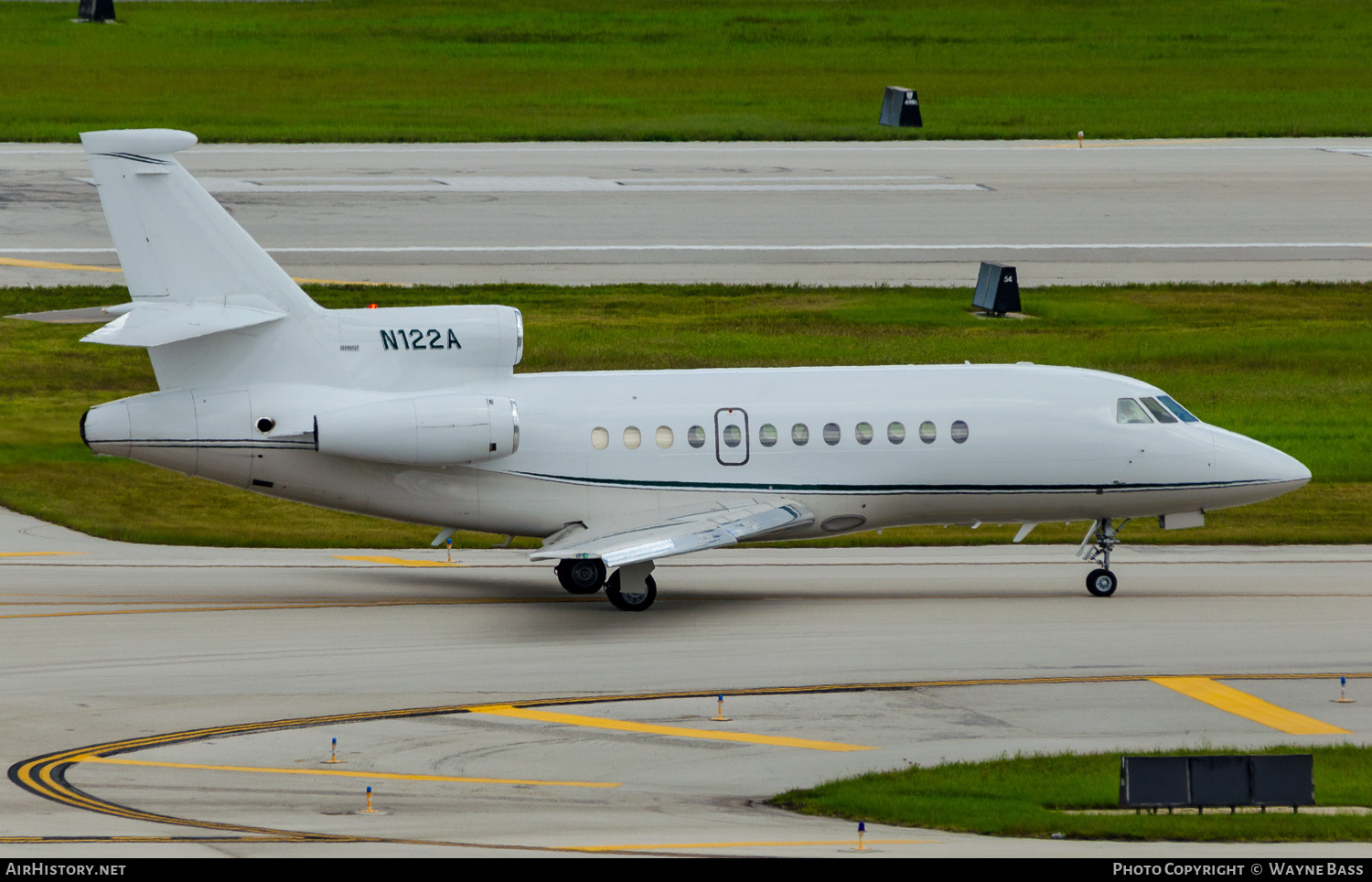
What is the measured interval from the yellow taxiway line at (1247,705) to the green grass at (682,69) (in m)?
47.8

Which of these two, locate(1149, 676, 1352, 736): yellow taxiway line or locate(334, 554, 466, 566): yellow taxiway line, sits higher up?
locate(334, 554, 466, 566): yellow taxiway line

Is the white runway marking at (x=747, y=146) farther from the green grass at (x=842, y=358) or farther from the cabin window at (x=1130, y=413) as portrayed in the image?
the cabin window at (x=1130, y=413)

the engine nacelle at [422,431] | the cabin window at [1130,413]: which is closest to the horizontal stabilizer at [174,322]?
the engine nacelle at [422,431]

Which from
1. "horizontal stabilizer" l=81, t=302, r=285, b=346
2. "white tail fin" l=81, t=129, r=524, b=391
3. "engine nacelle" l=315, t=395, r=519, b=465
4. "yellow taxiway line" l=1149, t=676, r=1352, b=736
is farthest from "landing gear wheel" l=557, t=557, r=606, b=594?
"yellow taxiway line" l=1149, t=676, r=1352, b=736

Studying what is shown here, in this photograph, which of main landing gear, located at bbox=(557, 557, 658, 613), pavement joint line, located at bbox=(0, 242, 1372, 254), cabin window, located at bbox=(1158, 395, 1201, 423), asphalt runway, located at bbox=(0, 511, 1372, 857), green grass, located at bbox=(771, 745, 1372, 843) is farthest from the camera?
pavement joint line, located at bbox=(0, 242, 1372, 254)

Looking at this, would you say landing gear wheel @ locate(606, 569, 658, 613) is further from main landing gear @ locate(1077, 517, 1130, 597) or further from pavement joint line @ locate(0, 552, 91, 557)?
pavement joint line @ locate(0, 552, 91, 557)

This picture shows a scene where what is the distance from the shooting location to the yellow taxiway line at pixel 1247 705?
19750 millimetres

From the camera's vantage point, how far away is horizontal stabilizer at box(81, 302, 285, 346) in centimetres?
2430

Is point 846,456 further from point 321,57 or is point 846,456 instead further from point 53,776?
point 321,57

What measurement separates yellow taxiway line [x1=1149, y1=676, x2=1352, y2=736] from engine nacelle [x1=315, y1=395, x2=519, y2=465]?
9652 mm

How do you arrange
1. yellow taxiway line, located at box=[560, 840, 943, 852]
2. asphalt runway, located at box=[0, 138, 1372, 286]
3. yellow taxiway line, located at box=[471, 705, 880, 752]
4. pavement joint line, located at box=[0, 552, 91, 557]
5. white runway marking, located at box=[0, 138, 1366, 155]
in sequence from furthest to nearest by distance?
1. white runway marking, located at box=[0, 138, 1366, 155]
2. asphalt runway, located at box=[0, 138, 1372, 286]
3. pavement joint line, located at box=[0, 552, 91, 557]
4. yellow taxiway line, located at box=[471, 705, 880, 752]
5. yellow taxiway line, located at box=[560, 840, 943, 852]

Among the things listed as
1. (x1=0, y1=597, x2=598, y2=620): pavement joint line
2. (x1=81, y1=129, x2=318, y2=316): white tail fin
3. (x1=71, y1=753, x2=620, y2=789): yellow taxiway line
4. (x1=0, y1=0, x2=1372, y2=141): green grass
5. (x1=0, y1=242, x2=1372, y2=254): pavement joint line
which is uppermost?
(x1=0, y1=0, x2=1372, y2=141): green grass

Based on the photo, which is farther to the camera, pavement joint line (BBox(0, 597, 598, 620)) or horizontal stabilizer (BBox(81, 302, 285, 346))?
pavement joint line (BBox(0, 597, 598, 620))

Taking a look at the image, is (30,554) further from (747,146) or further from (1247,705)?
(747,146)
